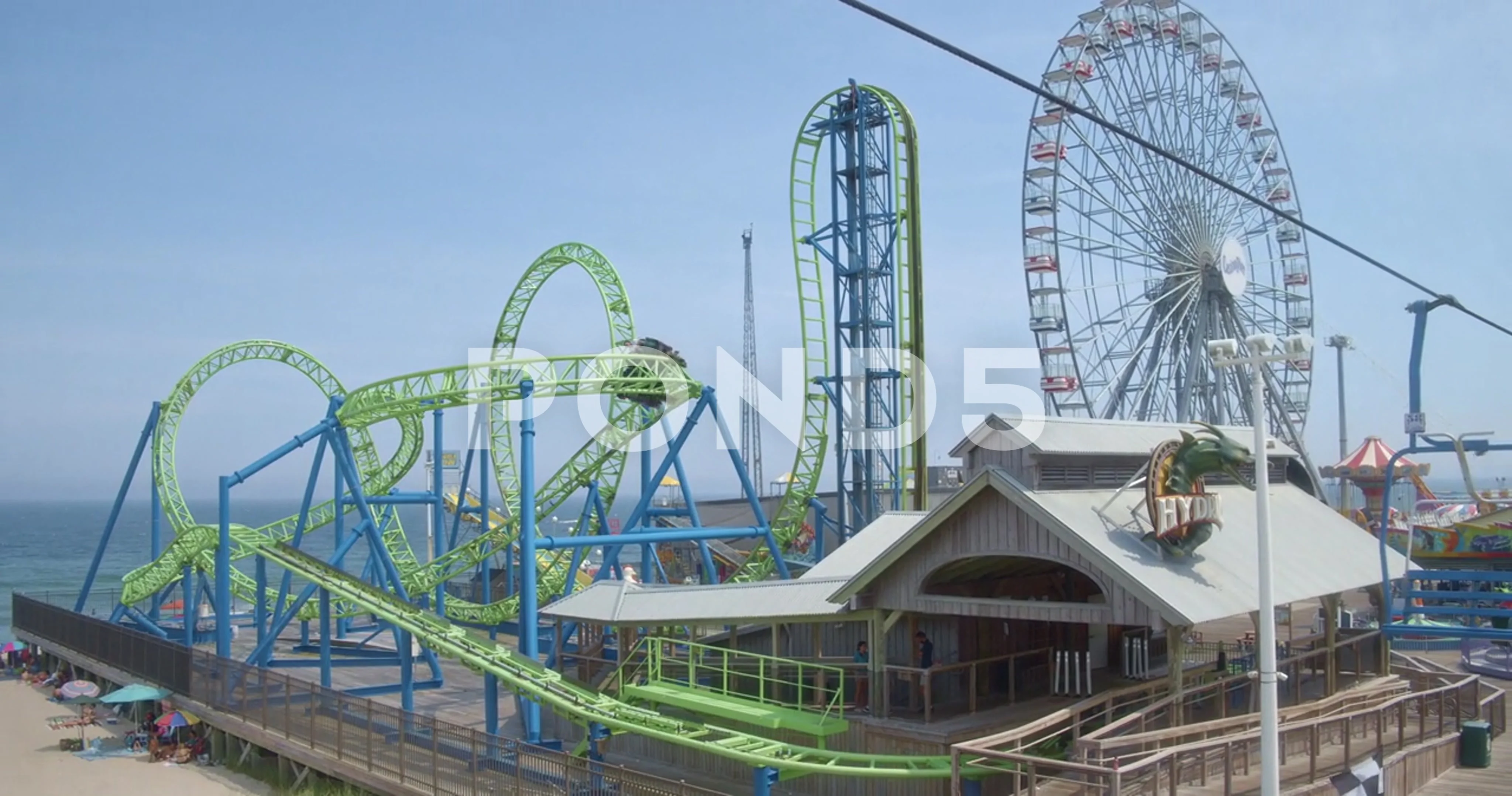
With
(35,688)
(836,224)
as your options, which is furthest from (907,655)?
(35,688)

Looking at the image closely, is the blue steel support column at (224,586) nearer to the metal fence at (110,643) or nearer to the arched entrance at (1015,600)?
the metal fence at (110,643)

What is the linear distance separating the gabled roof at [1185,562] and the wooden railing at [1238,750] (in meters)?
1.37

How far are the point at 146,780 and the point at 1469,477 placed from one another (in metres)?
23.8

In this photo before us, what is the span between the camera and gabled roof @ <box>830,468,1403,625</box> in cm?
1413

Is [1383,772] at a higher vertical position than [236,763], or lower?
higher

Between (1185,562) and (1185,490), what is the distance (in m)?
0.87

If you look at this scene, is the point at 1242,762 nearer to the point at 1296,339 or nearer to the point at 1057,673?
the point at 1057,673

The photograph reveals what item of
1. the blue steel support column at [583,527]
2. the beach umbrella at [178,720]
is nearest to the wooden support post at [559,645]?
the blue steel support column at [583,527]

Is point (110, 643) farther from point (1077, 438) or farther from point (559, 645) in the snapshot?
point (1077, 438)

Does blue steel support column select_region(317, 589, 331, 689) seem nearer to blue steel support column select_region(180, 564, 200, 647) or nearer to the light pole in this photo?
blue steel support column select_region(180, 564, 200, 647)

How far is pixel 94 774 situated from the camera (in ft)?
76.7

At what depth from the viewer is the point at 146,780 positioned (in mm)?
22828

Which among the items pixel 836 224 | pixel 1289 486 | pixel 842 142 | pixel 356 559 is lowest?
pixel 356 559

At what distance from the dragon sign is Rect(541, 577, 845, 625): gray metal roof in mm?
4231
